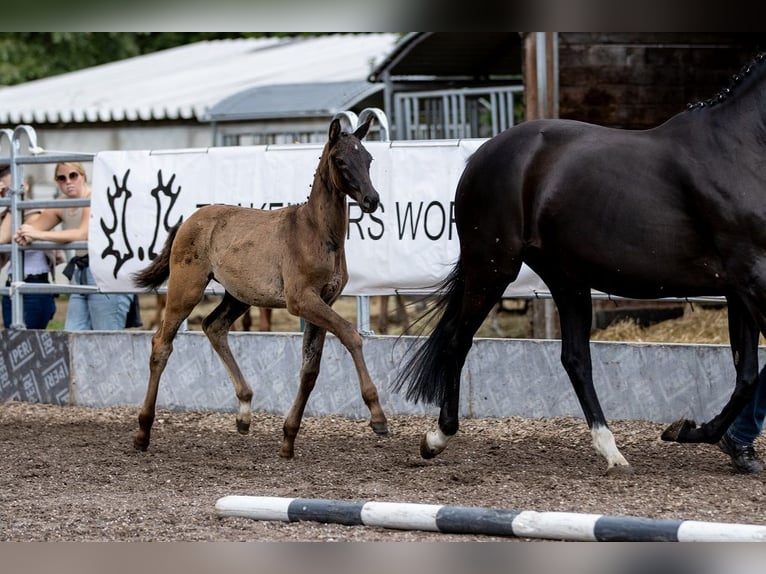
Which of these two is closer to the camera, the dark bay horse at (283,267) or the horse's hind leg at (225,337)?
the dark bay horse at (283,267)

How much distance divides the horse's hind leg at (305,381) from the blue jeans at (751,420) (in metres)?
2.27

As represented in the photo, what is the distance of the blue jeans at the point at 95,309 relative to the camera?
9.62 m

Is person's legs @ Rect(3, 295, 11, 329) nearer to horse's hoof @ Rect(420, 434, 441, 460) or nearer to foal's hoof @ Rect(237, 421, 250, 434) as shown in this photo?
foal's hoof @ Rect(237, 421, 250, 434)

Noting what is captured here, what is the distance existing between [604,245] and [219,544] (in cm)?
259

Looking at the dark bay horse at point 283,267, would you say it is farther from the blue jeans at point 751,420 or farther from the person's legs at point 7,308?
the person's legs at point 7,308

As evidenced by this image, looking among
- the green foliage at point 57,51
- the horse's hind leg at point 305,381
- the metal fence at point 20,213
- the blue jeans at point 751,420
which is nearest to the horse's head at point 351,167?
the horse's hind leg at point 305,381

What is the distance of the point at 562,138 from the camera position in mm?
6441

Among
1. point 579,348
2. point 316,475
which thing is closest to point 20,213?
point 316,475

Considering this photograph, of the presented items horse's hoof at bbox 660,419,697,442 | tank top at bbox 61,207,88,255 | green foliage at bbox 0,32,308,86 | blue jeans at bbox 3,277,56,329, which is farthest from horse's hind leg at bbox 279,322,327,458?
green foliage at bbox 0,32,308,86

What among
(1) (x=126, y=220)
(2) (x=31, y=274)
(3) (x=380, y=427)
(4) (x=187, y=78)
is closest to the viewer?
(3) (x=380, y=427)

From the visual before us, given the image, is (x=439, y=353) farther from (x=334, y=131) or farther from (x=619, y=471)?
(x=334, y=131)

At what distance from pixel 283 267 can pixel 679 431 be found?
2342mm

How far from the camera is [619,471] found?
6180 millimetres

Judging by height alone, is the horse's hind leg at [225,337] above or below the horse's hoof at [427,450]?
above
